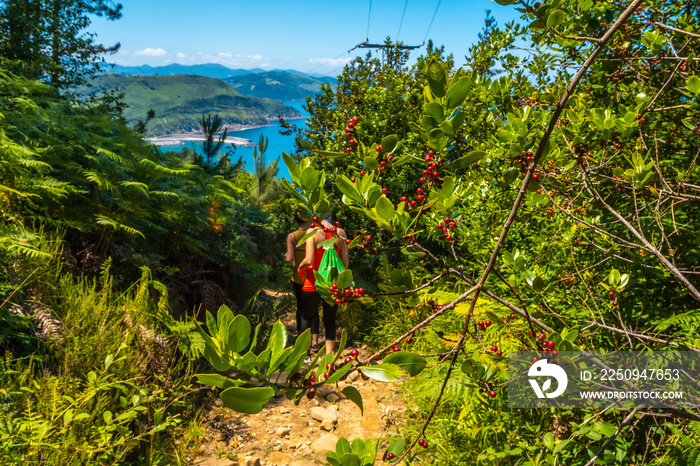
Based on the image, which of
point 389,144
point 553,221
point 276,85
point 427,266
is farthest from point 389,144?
point 276,85

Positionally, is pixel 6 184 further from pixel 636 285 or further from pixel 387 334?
pixel 636 285

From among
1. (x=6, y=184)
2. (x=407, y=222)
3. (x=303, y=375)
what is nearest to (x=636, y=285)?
(x=407, y=222)

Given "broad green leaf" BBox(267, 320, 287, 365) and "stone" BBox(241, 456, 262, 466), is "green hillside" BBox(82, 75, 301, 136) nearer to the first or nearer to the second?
"stone" BBox(241, 456, 262, 466)

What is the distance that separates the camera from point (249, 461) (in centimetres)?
268

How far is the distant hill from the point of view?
114812 mm

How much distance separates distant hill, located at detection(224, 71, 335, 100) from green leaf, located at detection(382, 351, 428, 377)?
4448 inches

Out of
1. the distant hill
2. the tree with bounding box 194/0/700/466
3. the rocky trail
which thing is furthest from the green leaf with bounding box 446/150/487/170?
the distant hill

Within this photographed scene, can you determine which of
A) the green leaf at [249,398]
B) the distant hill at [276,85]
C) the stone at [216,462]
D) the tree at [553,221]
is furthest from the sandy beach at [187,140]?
the distant hill at [276,85]

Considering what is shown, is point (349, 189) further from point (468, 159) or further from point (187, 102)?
point (187, 102)

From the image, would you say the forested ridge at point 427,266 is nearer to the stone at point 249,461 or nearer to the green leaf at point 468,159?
the green leaf at point 468,159

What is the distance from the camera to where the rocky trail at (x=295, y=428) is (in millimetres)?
2814

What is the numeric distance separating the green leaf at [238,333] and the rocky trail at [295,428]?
2.44 meters

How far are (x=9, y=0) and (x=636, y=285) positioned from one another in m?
10.4

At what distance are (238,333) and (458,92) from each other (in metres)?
0.67
